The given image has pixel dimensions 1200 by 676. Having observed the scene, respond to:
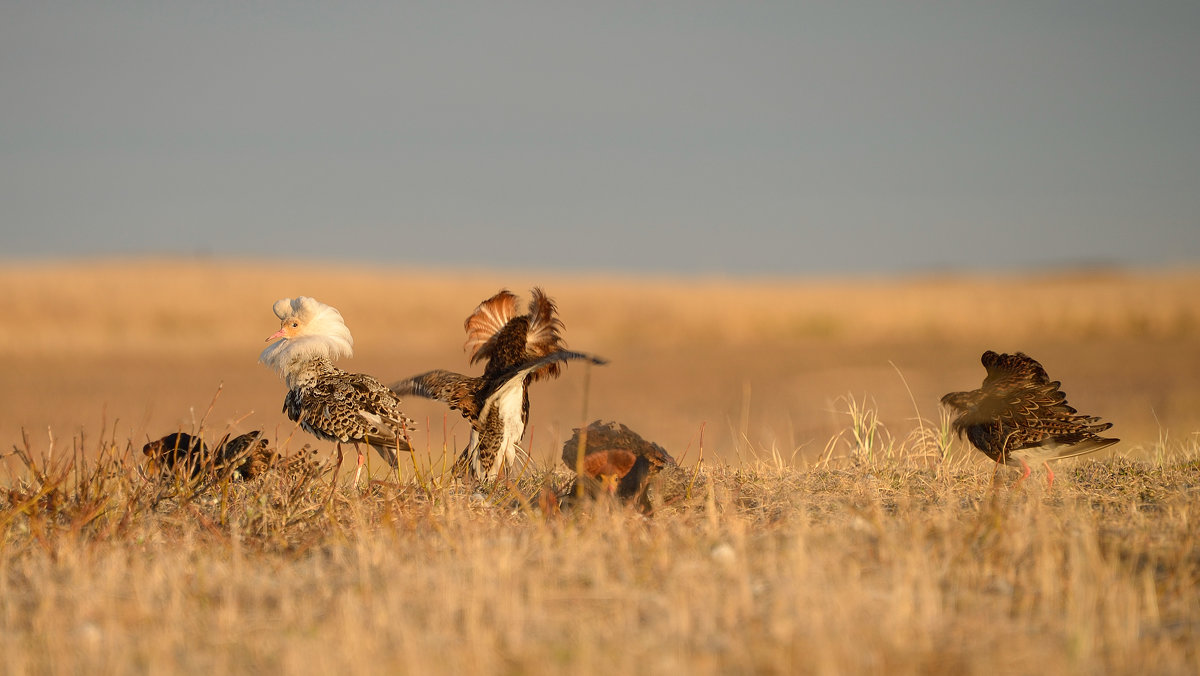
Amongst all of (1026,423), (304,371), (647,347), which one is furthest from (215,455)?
(647,347)

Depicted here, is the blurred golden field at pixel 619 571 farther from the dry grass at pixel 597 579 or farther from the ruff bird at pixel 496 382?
the ruff bird at pixel 496 382

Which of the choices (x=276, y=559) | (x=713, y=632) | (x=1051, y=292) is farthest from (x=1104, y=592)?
(x=1051, y=292)

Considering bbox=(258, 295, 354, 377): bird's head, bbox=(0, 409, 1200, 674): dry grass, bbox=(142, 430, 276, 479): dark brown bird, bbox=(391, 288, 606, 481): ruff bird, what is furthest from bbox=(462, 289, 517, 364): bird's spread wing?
bbox=(142, 430, 276, 479): dark brown bird

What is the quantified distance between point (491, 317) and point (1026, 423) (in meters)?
3.50

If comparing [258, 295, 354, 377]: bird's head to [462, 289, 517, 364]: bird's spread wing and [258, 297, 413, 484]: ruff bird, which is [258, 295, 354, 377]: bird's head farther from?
[462, 289, 517, 364]: bird's spread wing

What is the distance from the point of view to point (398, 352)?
29.8 m

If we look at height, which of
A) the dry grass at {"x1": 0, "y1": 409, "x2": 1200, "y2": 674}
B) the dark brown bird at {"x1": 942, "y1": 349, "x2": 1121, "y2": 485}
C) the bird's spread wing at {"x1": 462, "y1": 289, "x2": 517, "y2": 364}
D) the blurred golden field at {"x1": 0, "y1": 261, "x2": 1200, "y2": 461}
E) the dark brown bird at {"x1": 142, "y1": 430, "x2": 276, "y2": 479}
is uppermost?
the blurred golden field at {"x1": 0, "y1": 261, "x2": 1200, "y2": 461}

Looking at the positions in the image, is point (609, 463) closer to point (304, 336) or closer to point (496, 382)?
point (496, 382)

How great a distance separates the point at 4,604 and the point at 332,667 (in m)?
1.77

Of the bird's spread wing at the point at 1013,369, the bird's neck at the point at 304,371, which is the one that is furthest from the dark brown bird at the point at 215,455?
the bird's spread wing at the point at 1013,369

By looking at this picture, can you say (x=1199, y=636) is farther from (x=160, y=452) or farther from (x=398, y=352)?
(x=398, y=352)

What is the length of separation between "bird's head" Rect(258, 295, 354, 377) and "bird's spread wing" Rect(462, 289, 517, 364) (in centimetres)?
84

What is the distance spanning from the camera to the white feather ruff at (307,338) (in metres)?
6.85

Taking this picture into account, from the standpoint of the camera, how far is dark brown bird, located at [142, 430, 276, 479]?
5.85 m
